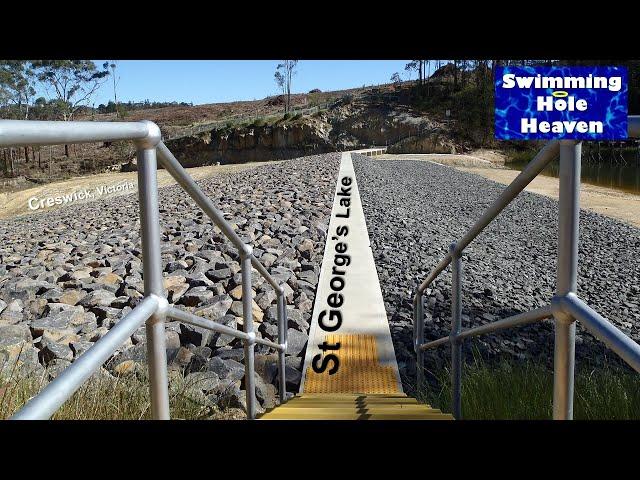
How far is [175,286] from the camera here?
21.1ft

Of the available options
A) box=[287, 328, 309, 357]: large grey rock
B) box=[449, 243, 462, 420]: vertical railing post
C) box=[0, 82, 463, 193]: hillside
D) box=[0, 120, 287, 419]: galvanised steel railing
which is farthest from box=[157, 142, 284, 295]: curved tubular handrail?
box=[0, 82, 463, 193]: hillside

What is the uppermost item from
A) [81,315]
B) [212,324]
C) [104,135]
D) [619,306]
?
[104,135]

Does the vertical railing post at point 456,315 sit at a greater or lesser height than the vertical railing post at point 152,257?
lesser

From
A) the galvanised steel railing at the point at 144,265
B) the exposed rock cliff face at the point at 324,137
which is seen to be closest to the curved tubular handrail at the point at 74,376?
the galvanised steel railing at the point at 144,265

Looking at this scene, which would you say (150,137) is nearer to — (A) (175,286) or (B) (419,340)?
(B) (419,340)

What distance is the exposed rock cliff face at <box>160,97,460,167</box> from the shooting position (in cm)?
4884

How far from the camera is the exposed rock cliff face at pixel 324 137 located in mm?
48844

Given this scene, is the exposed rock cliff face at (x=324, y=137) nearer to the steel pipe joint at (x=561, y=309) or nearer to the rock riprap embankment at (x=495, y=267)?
the rock riprap embankment at (x=495, y=267)

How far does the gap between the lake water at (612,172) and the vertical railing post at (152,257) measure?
25210 millimetres

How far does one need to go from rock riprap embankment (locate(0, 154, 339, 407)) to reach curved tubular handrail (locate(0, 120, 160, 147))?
1.96 metres

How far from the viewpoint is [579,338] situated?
6.61m
